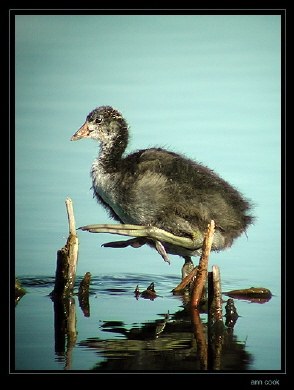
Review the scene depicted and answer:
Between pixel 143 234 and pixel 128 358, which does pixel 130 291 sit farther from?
pixel 128 358

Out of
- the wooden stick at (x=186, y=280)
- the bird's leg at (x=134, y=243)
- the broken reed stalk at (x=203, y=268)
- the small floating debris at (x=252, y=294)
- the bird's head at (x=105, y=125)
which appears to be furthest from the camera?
the bird's head at (x=105, y=125)

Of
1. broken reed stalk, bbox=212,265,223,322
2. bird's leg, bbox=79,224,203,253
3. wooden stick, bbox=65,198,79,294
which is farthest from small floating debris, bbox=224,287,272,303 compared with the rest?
wooden stick, bbox=65,198,79,294

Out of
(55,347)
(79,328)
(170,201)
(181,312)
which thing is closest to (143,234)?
(170,201)

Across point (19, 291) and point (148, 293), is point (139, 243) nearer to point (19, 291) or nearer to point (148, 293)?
point (148, 293)

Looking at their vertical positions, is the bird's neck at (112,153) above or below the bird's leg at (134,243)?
above

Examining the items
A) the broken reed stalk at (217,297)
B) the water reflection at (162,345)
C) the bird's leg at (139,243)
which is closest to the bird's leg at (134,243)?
the bird's leg at (139,243)

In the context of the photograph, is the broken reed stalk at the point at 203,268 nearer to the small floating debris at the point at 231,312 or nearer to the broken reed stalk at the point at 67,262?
the small floating debris at the point at 231,312

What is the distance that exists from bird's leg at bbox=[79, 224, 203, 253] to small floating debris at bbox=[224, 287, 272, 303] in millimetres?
702

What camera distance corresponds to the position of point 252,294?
814 centimetres

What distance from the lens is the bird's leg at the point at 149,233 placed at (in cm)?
798

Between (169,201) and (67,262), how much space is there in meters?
1.26

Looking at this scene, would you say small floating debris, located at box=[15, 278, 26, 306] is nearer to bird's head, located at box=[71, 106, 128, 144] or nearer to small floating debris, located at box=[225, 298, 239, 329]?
bird's head, located at box=[71, 106, 128, 144]

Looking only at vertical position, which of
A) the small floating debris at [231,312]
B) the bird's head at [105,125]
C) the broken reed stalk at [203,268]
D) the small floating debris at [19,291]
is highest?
the bird's head at [105,125]

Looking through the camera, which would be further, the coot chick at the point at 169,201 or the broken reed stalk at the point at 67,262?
the coot chick at the point at 169,201
